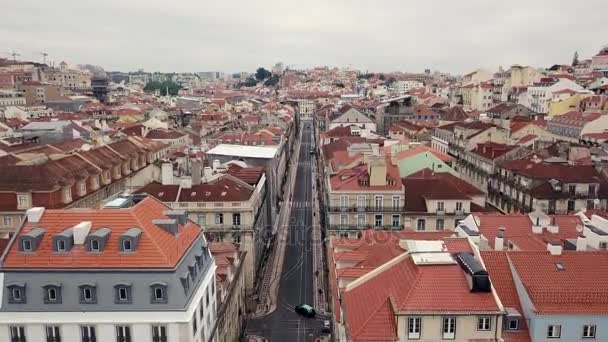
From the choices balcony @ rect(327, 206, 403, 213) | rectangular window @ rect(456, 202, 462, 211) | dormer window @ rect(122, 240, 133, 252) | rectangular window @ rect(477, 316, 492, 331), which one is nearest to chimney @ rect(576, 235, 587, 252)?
rectangular window @ rect(477, 316, 492, 331)

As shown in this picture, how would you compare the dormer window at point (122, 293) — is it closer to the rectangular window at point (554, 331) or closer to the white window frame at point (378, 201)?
the rectangular window at point (554, 331)

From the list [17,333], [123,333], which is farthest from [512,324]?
[17,333]

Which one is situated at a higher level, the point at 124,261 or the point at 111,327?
the point at 124,261

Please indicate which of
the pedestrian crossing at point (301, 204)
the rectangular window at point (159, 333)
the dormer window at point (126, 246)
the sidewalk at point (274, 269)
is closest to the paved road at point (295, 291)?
the pedestrian crossing at point (301, 204)

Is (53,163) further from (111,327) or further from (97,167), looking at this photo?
(111,327)

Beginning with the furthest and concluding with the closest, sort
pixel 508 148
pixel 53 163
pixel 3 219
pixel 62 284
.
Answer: pixel 508 148 < pixel 53 163 < pixel 3 219 < pixel 62 284

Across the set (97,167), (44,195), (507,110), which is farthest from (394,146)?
(507,110)
